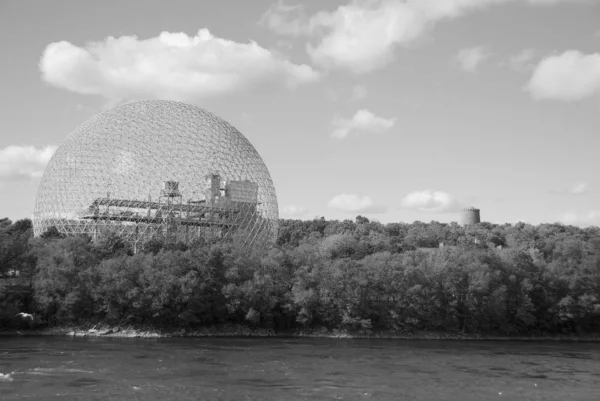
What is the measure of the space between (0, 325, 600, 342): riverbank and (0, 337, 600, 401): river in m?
2.47

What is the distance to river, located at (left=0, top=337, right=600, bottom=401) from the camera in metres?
22.0

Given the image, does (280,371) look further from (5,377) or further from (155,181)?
(155,181)

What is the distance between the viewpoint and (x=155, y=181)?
5303 centimetres

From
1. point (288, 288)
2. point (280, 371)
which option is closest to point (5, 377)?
point (280, 371)

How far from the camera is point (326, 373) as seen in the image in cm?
2616

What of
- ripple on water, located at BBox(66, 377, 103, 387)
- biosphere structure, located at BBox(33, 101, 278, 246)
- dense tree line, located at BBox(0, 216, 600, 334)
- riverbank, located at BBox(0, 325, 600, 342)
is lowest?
riverbank, located at BBox(0, 325, 600, 342)

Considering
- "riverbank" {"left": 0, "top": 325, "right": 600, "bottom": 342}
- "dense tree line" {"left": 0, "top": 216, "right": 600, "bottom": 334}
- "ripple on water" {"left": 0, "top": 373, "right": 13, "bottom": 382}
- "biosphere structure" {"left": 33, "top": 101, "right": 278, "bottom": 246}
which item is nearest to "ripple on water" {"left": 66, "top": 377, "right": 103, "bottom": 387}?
"ripple on water" {"left": 0, "top": 373, "right": 13, "bottom": 382}

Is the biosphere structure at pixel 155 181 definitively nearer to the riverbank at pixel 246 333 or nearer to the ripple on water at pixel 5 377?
the riverbank at pixel 246 333

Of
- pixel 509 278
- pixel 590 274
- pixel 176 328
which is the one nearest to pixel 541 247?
pixel 590 274

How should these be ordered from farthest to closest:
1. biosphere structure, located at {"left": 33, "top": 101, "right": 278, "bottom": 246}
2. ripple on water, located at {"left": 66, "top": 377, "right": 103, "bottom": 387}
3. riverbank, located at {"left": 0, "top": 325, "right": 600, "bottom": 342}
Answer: biosphere structure, located at {"left": 33, "top": 101, "right": 278, "bottom": 246}, riverbank, located at {"left": 0, "top": 325, "right": 600, "bottom": 342}, ripple on water, located at {"left": 66, "top": 377, "right": 103, "bottom": 387}

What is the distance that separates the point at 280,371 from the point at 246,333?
15.5 m

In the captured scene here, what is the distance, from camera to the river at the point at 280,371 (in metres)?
22.0

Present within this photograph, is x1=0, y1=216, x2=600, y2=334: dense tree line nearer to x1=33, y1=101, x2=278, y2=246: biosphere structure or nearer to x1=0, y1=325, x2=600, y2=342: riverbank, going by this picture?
x1=0, y1=325, x2=600, y2=342: riverbank

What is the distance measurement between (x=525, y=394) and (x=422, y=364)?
22.6 ft
